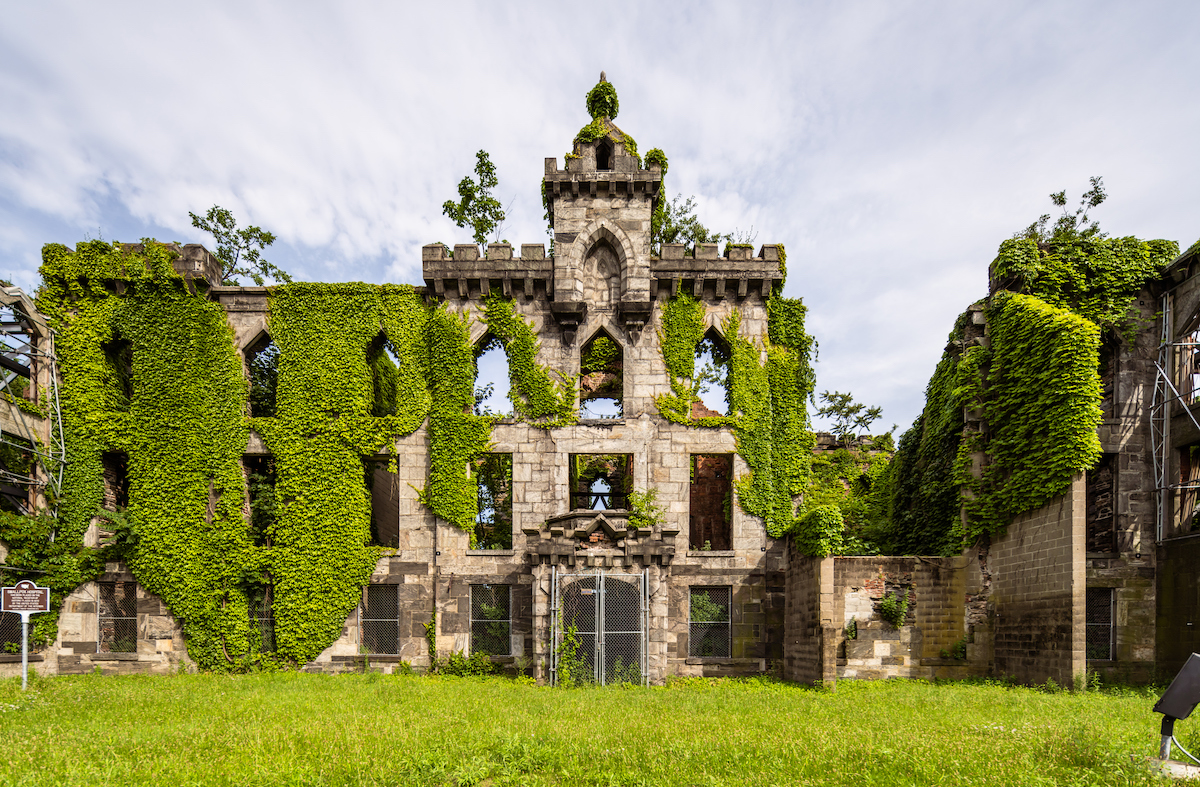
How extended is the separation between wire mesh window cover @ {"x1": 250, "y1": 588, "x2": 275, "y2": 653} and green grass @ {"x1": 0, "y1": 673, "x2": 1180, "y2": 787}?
3.37 meters

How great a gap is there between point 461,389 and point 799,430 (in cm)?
976

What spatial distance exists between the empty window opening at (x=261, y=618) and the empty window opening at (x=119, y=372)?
6600 mm

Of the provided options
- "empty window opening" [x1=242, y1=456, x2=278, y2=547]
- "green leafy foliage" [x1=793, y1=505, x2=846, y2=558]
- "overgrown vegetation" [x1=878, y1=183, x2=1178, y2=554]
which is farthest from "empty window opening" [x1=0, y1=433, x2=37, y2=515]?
"overgrown vegetation" [x1=878, y1=183, x2=1178, y2=554]

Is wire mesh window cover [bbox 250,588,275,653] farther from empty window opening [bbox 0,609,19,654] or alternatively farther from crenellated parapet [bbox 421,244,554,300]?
crenellated parapet [bbox 421,244,554,300]

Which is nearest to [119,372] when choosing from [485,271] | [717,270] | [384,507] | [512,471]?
[384,507]

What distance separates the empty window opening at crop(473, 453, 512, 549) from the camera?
20797 millimetres

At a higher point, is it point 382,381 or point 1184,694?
point 382,381

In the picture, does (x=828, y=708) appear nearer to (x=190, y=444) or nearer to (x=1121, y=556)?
(x=1121, y=556)

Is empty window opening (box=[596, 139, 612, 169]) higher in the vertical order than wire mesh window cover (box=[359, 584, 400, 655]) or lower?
higher

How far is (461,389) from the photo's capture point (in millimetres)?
18500

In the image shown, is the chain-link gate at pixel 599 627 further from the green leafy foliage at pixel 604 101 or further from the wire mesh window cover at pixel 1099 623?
the green leafy foliage at pixel 604 101

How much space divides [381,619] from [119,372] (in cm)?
1092

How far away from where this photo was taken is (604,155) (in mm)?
19516

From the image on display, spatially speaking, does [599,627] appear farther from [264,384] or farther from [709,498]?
[264,384]
